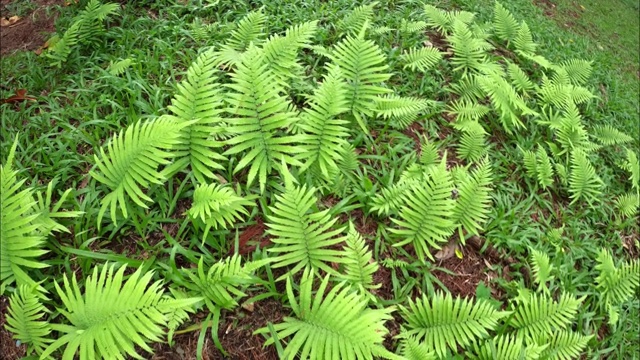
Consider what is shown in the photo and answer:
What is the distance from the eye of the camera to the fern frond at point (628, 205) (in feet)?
12.6

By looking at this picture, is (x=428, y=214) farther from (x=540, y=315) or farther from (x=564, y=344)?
(x=564, y=344)

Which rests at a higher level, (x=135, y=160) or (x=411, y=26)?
(x=135, y=160)

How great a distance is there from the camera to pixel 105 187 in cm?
262

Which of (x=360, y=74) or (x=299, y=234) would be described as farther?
(x=360, y=74)

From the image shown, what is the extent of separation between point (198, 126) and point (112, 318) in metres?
1.10

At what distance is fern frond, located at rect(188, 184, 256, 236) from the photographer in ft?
7.75

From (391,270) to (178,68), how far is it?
205 cm

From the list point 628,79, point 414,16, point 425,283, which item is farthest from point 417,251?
point 628,79

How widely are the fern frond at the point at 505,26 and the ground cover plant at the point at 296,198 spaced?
71 cm

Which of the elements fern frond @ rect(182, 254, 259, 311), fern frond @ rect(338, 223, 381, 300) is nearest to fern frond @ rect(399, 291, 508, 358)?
fern frond @ rect(338, 223, 381, 300)

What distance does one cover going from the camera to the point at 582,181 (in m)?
3.71

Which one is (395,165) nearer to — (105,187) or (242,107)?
(242,107)

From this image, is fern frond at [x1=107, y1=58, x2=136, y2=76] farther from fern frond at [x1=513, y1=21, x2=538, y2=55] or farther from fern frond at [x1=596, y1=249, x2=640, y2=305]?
fern frond at [x1=513, y1=21, x2=538, y2=55]

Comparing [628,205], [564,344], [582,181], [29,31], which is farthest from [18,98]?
[628,205]
